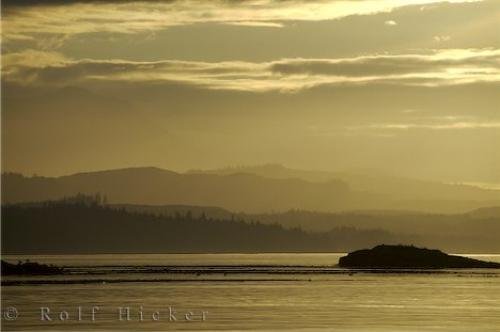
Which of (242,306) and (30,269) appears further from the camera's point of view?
(30,269)

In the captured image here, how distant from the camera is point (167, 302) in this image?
94.0m

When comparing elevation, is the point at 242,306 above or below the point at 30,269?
below

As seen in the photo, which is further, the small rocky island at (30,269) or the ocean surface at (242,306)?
the small rocky island at (30,269)

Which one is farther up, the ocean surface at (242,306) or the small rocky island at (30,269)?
the small rocky island at (30,269)

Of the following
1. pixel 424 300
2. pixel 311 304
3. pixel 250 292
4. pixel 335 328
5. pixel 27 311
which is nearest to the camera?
pixel 335 328

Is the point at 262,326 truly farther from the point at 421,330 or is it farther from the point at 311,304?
the point at 311,304

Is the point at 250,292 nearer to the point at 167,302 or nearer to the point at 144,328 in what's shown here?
the point at 167,302

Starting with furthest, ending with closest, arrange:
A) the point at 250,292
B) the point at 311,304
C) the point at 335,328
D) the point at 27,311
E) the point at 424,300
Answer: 1. the point at 250,292
2. the point at 424,300
3. the point at 311,304
4. the point at 27,311
5. the point at 335,328

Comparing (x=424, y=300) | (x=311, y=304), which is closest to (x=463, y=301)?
(x=424, y=300)

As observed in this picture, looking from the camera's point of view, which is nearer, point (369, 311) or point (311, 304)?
point (369, 311)

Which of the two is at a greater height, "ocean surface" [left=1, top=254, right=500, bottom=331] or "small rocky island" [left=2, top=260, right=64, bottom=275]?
"small rocky island" [left=2, top=260, right=64, bottom=275]

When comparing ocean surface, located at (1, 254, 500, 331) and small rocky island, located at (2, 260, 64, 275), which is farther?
small rocky island, located at (2, 260, 64, 275)

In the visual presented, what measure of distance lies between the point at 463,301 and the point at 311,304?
627 inches

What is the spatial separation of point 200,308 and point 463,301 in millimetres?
24962
